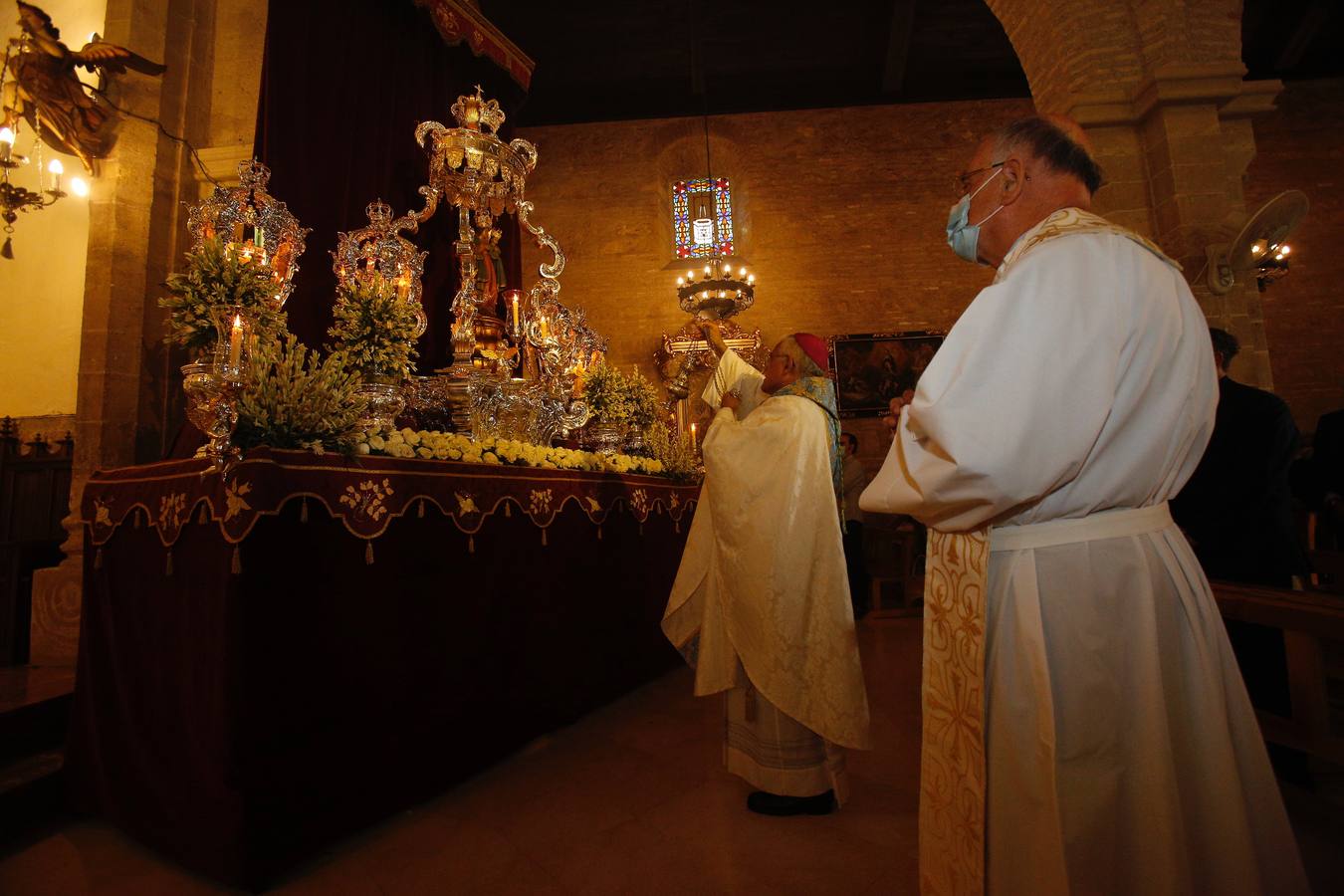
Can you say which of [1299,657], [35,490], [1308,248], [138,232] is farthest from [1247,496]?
[1308,248]

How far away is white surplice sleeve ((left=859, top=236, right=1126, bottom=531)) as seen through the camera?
3.69ft

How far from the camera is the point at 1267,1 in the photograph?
9414 millimetres

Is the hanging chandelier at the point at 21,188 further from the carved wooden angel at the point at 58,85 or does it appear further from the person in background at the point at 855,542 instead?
the person in background at the point at 855,542

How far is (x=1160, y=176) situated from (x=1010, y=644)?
5212 millimetres

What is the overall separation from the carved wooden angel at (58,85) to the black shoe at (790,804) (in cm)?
576

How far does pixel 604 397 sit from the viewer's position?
4758 mm

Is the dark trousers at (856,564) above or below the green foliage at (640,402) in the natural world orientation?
below

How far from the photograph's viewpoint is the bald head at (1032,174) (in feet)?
4.72

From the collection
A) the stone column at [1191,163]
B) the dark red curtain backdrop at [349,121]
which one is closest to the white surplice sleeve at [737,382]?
the dark red curtain backdrop at [349,121]

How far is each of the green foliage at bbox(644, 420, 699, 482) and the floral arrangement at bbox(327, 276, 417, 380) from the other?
234 cm

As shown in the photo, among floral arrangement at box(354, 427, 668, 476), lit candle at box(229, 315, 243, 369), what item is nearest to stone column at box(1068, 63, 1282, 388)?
floral arrangement at box(354, 427, 668, 476)

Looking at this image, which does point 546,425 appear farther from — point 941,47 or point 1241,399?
point 941,47

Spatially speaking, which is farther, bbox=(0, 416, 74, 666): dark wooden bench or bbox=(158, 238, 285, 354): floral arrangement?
bbox=(0, 416, 74, 666): dark wooden bench

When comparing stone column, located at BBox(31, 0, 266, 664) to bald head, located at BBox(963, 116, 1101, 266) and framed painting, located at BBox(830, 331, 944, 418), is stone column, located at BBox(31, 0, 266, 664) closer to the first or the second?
bald head, located at BBox(963, 116, 1101, 266)
